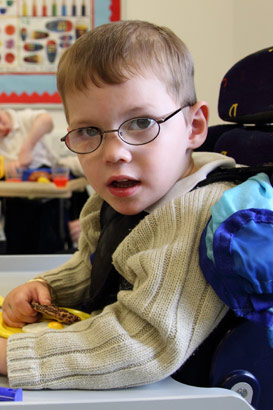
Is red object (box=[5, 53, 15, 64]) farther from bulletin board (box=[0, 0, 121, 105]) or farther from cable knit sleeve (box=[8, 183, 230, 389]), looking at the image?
cable knit sleeve (box=[8, 183, 230, 389])

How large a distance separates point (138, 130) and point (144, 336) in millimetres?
254

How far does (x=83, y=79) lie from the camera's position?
0.69 meters

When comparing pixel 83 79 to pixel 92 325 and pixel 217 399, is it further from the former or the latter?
pixel 217 399

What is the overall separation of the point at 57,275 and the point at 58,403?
0.42 m

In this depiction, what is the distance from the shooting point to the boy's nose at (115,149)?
→ 2.18 ft

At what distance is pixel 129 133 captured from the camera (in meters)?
0.67

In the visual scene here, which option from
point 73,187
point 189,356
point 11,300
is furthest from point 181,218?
point 73,187

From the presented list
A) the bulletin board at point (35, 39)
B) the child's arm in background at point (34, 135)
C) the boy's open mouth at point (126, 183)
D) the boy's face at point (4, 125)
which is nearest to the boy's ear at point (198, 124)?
the boy's open mouth at point (126, 183)

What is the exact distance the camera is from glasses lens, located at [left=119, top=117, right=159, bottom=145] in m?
0.67

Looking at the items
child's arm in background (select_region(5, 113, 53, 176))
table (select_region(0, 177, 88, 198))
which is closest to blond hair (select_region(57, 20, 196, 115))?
table (select_region(0, 177, 88, 198))

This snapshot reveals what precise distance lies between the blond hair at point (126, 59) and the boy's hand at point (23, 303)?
1.02 ft

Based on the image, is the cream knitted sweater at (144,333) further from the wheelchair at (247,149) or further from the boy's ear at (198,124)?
the boy's ear at (198,124)

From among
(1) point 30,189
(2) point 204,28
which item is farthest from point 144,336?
(2) point 204,28

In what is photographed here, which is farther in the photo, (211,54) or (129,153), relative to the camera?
(211,54)
